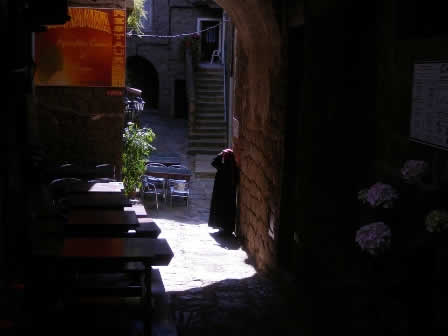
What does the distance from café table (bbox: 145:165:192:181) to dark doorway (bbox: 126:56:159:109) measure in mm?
12543

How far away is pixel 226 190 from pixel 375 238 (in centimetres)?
630

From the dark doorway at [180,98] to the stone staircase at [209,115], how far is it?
2.33 meters

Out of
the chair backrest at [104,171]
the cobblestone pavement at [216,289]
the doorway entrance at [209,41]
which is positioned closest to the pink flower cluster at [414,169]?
the cobblestone pavement at [216,289]

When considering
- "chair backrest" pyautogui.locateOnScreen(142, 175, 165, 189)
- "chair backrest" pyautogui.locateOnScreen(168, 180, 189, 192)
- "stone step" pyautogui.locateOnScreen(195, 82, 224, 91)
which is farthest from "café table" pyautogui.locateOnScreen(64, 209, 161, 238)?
"stone step" pyautogui.locateOnScreen(195, 82, 224, 91)

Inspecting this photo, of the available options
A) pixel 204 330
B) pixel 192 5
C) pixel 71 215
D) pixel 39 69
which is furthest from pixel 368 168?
pixel 192 5

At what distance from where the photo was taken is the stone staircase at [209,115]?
19.3 metres

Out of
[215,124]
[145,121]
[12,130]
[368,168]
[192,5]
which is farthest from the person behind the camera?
[192,5]

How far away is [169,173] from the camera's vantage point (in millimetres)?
13477

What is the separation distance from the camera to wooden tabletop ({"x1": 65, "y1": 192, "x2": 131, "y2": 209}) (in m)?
6.09

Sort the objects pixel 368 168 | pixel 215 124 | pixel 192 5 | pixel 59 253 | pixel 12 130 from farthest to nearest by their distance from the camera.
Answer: pixel 192 5 → pixel 215 124 → pixel 368 168 → pixel 12 130 → pixel 59 253

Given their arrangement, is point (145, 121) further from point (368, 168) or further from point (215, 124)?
point (368, 168)

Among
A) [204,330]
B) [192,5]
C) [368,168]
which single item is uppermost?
[192,5]

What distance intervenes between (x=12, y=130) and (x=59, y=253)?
37.7 inches

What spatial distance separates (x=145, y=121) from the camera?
23125 millimetres
